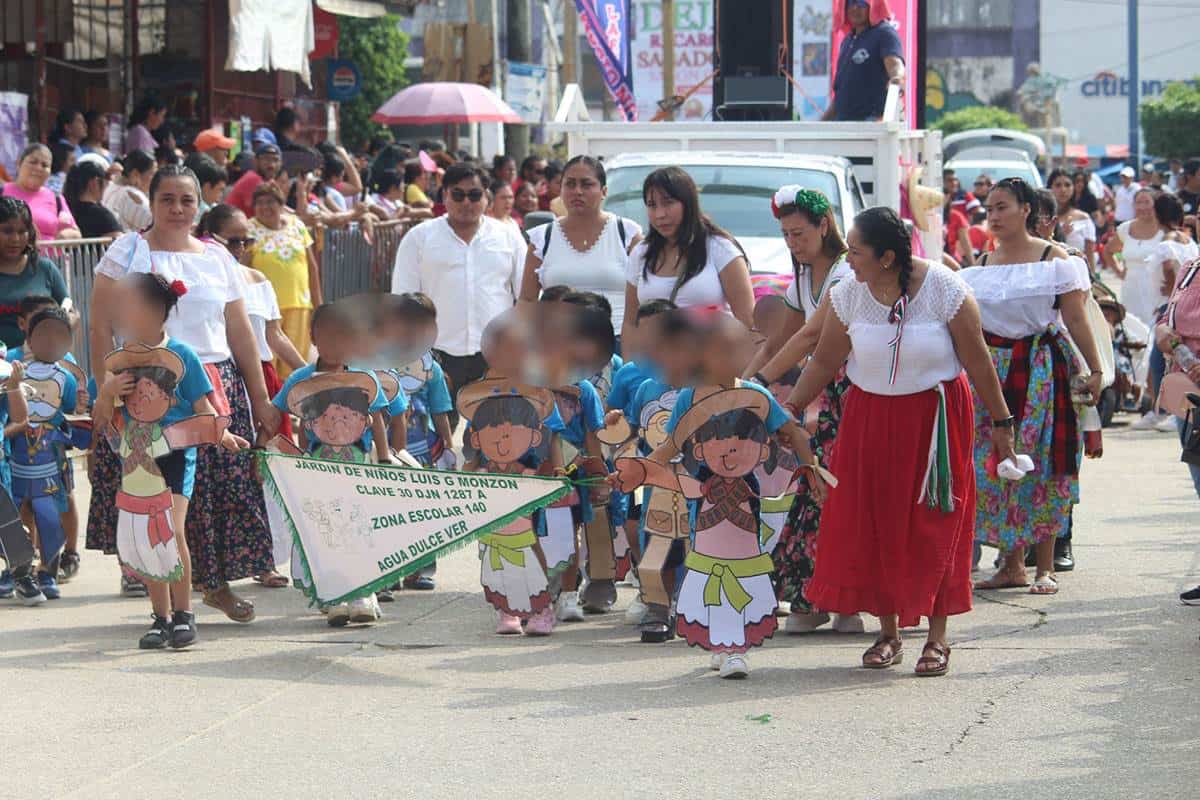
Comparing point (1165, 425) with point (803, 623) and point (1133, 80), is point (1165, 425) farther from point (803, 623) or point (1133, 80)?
point (1133, 80)

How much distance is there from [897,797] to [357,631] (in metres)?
3.10

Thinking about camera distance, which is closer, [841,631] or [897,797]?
[897,797]

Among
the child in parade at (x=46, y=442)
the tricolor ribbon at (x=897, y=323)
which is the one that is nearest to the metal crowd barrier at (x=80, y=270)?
the child in parade at (x=46, y=442)

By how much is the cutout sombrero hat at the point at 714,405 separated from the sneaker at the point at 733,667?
30.4 inches

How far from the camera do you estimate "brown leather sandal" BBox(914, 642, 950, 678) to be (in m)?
6.88

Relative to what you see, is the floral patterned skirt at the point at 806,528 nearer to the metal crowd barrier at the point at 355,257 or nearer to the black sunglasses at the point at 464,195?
the black sunglasses at the point at 464,195

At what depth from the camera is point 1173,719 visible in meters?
6.17

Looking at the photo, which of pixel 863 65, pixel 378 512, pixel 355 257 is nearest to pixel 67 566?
pixel 378 512

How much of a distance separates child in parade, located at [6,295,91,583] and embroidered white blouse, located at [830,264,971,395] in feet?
12.8

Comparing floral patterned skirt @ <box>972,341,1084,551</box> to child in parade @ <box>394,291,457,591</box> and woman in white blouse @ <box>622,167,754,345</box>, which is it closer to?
woman in white blouse @ <box>622,167,754,345</box>

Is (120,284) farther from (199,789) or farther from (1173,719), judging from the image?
(1173,719)

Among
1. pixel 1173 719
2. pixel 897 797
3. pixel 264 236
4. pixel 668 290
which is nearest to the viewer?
pixel 897 797

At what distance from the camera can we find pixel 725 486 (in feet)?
22.6

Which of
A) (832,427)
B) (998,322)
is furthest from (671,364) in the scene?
(998,322)
